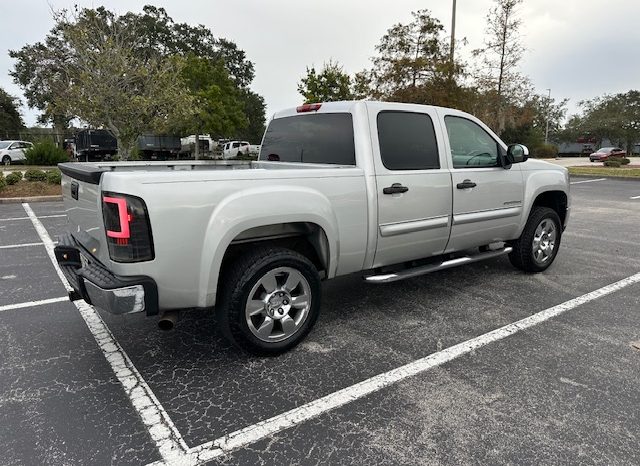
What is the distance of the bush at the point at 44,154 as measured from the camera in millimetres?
17359

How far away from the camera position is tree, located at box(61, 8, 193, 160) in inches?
527

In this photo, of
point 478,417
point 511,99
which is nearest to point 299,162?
point 478,417

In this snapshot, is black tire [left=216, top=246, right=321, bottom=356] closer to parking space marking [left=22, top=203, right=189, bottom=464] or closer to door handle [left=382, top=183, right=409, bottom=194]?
parking space marking [left=22, top=203, right=189, bottom=464]

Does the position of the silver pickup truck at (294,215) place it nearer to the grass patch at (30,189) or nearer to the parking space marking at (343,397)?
the parking space marking at (343,397)

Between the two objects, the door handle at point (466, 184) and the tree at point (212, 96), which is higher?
the tree at point (212, 96)

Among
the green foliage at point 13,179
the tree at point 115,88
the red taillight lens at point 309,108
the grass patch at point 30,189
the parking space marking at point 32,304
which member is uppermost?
the tree at point 115,88

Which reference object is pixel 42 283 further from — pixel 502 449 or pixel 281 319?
pixel 502 449

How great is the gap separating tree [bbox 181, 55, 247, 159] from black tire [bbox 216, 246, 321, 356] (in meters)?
24.1

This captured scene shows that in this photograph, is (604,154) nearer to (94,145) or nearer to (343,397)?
(94,145)

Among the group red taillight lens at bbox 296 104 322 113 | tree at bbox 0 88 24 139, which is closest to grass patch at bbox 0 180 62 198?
red taillight lens at bbox 296 104 322 113

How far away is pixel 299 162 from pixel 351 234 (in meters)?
1.12

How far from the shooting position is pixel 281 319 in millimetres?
3119

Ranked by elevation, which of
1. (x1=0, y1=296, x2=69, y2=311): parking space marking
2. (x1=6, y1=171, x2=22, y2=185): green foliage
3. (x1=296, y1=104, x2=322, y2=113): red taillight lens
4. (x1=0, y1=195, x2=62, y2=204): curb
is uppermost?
(x1=296, y1=104, x2=322, y2=113): red taillight lens

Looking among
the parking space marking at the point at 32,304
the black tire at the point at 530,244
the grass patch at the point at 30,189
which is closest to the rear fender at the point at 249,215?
the parking space marking at the point at 32,304
